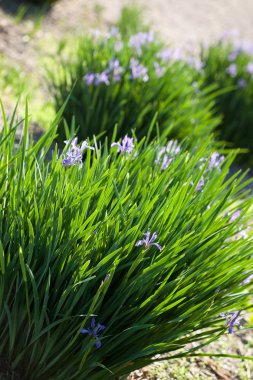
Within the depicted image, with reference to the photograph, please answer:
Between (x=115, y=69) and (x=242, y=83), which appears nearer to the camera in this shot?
(x=115, y=69)

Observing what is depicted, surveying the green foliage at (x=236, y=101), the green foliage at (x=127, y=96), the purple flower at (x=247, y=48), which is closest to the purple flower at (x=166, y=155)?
the green foliage at (x=127, y=96)

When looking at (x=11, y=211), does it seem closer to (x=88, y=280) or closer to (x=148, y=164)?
(x=88, y=280)

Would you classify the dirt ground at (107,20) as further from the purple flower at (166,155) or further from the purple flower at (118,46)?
the purple flower at (166,155)

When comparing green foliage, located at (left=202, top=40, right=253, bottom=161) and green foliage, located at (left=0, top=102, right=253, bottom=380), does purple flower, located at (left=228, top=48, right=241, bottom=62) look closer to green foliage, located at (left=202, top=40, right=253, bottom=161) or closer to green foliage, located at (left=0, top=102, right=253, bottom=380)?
green foliage, located at (left=202, top=40, right=253, bottom=161)

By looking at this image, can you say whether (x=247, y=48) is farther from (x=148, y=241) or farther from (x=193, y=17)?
(x=148, y=241)

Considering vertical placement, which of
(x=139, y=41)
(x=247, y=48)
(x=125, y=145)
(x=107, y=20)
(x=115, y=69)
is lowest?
(x=125, y=145)

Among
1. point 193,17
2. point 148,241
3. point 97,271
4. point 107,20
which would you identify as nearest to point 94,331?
point 97,271
